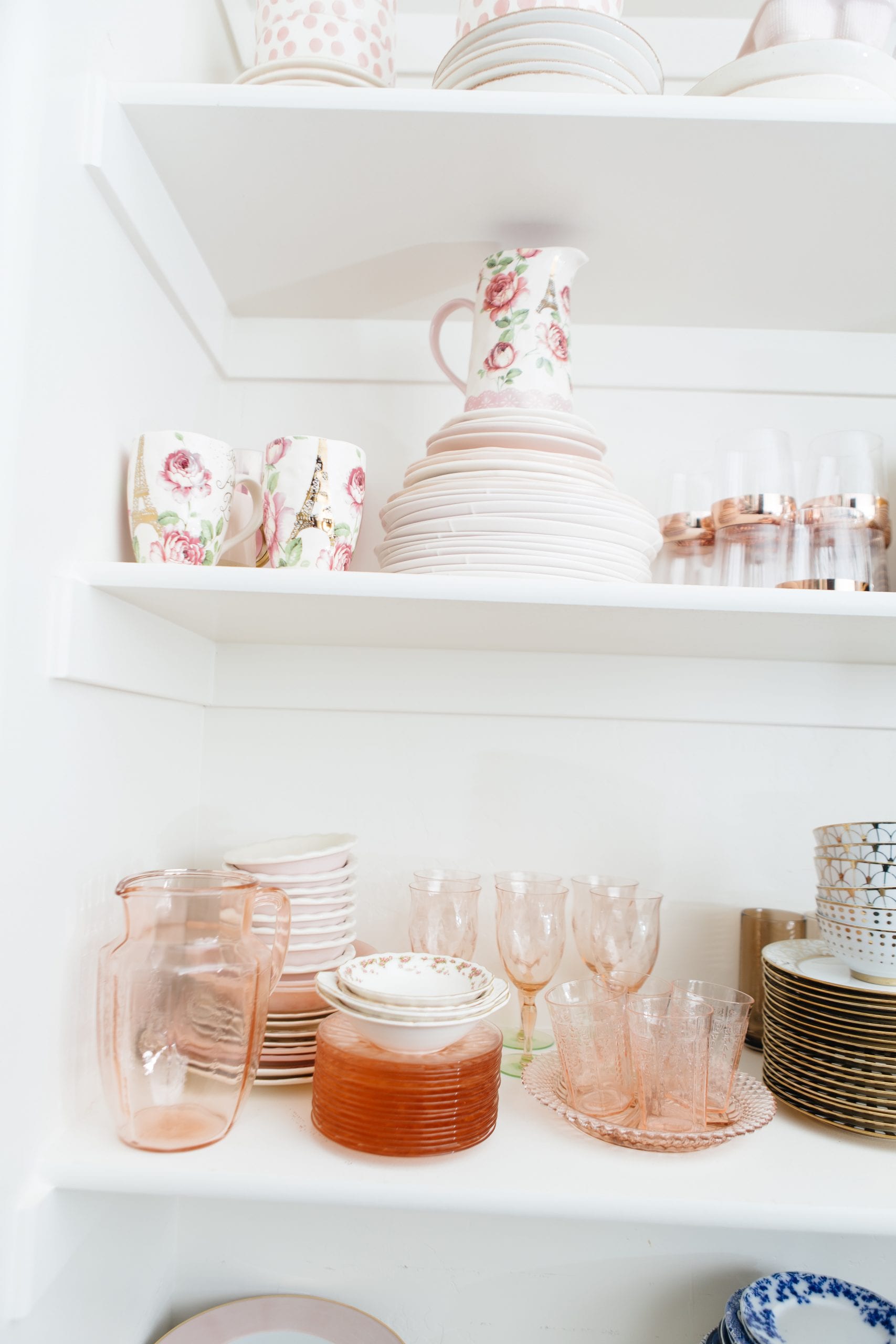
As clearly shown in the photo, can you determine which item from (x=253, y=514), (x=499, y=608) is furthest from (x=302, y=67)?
(x=499, y=608)

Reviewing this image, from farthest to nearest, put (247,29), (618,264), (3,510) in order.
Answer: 1. (247,29)
2. (618,264)
3. (3,510)

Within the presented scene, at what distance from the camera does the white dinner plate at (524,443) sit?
0.82m

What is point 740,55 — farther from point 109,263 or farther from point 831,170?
point 109,263

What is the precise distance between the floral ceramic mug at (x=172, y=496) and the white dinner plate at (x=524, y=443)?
9.0 inches

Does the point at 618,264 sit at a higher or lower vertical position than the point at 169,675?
higher

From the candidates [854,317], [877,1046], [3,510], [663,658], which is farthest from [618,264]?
[877,1046]

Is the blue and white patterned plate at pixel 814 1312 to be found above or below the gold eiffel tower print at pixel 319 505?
below

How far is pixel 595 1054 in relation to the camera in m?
0.75

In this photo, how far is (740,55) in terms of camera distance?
0.81 meters

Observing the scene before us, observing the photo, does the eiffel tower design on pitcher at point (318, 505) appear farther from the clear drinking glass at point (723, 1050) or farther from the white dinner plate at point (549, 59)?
the clear drinking glass at point (723, 1050)

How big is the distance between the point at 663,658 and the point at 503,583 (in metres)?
0.38

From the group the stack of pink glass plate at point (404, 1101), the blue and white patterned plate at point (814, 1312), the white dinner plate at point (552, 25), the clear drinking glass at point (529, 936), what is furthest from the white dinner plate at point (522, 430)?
the blue and white patterned plate at point (814, 1312)

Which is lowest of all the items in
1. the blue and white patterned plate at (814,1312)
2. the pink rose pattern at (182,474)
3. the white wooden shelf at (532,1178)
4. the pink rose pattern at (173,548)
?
the blue and white patterned plate at (814,1312)

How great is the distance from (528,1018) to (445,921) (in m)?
0.14
